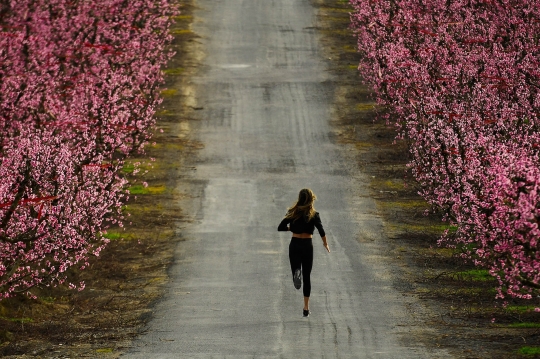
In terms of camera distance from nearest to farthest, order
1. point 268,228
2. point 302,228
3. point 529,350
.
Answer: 1. point 529,350
2. point 302,228
3. point 268,228

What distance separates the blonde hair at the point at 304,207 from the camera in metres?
16.9

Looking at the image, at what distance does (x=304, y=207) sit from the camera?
16.9 m

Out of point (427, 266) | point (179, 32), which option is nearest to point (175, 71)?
point (179, 32)

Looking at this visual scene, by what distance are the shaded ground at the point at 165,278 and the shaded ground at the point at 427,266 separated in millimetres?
23

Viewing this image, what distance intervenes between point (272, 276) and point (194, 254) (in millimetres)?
3231

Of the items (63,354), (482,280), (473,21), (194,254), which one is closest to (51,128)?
(194,254)

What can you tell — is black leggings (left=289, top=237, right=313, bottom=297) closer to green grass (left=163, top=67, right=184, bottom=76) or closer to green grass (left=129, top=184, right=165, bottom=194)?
green grass (left=129, top=184, right=165, bottom=194)

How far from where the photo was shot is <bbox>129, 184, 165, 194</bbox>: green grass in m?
30.7

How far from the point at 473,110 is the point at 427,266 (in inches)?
166

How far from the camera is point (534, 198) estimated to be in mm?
15227

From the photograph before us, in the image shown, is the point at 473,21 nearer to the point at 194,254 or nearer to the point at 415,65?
the point at 415,65

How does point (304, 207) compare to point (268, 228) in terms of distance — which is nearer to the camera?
point (304, 207)

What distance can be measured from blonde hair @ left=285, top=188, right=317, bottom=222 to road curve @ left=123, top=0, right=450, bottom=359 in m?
2.08

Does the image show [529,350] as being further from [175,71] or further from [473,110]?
[175,71]
